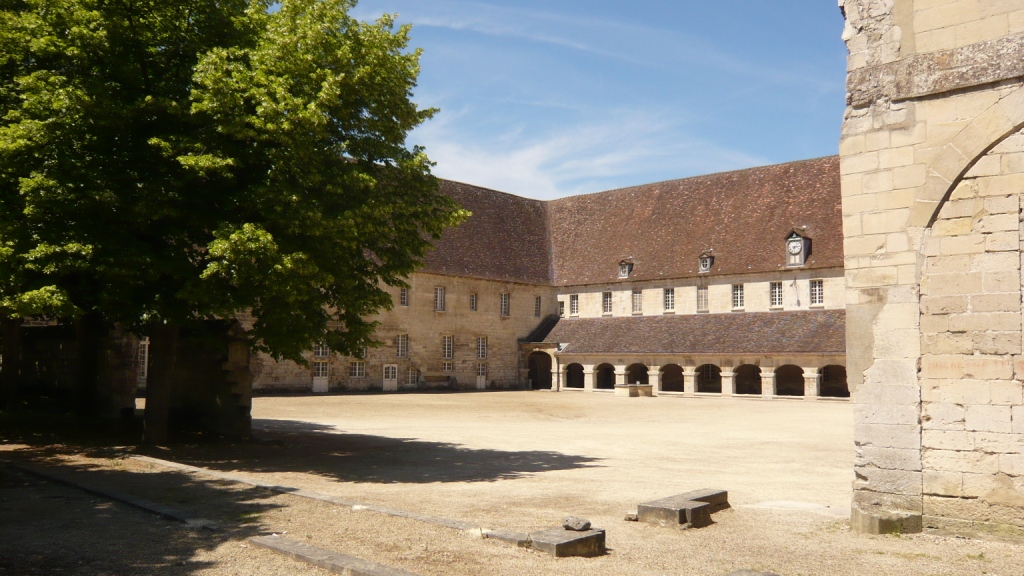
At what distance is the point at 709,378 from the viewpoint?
39.1m

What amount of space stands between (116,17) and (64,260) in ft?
12.0

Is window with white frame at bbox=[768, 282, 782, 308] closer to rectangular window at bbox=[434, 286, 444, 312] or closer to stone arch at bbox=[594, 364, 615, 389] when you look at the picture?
stone arch at bbox=[594, 364, 615, 389]

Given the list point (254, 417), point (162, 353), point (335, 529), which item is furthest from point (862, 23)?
point (254, 417)

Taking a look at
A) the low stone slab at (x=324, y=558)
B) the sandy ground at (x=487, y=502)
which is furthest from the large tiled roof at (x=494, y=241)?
the low stone slab at (x=324, y=558)

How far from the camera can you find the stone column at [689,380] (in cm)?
3525

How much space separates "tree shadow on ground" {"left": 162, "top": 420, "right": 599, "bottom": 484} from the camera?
11.8 m

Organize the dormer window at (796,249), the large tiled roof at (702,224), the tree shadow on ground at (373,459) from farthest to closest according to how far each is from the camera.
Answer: the large tiled roof at (702,224) < the dormer window at (796,249) < the tree shadow on ground at (373,459)

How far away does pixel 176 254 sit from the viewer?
39.9 feet

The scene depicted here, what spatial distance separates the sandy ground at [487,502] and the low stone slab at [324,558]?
4.1 inches

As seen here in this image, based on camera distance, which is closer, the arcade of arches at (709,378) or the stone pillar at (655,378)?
the arcade of arches at (709,378)

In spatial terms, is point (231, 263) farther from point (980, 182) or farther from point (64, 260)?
point (980, 182)

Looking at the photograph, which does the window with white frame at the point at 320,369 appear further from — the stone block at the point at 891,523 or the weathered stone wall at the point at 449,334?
the stone block at the point at 891,523

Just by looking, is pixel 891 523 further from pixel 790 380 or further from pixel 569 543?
pixel 790 380

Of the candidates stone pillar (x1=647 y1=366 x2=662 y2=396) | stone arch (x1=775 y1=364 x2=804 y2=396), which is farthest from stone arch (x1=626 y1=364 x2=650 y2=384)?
stone arch (x1=775 y1=364 x2=804 y2=396)
